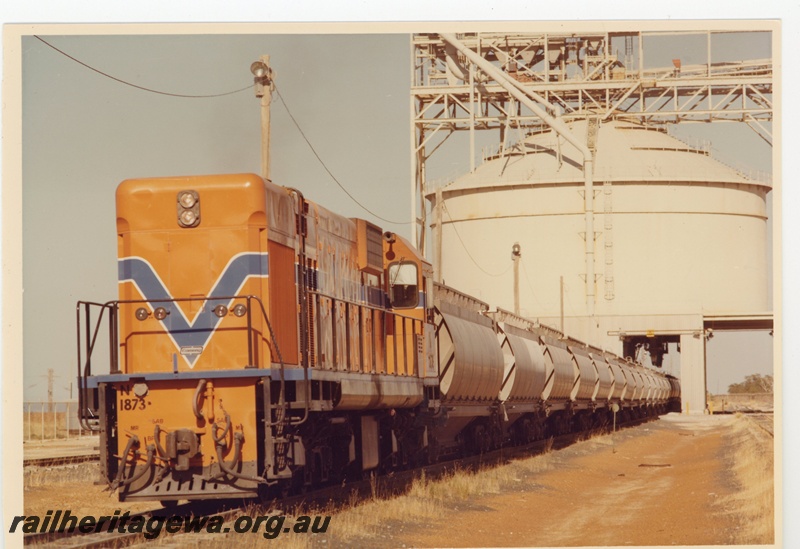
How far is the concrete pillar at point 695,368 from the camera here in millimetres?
52531

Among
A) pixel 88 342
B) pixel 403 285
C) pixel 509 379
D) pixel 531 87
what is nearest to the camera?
pixel 88 342

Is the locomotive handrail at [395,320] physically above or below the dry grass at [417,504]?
above

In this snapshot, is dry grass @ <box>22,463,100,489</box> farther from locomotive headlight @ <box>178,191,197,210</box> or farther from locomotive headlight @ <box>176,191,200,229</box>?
locomotive headlight @ <box>178,191,197,210</box>

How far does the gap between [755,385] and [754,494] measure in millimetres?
24996

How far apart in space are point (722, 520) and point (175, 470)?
759 centimetres

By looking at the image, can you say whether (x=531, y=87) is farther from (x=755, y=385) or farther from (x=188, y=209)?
(x=188, y=209)

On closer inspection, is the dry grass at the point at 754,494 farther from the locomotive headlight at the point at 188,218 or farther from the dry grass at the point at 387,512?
the locomotive headlight at the point at 188,218

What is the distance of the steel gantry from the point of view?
43.2 m

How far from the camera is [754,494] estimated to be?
17078mm

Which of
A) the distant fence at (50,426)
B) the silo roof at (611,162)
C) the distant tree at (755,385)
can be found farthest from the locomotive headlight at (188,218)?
the silo roof at (611,162)

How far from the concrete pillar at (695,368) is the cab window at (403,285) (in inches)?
1388

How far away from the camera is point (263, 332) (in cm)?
1398

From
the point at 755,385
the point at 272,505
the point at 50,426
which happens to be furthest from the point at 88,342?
the point at 755,385

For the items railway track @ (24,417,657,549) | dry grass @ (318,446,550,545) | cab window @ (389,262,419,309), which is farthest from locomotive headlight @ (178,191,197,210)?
cab window @ (389,262,419,309)
